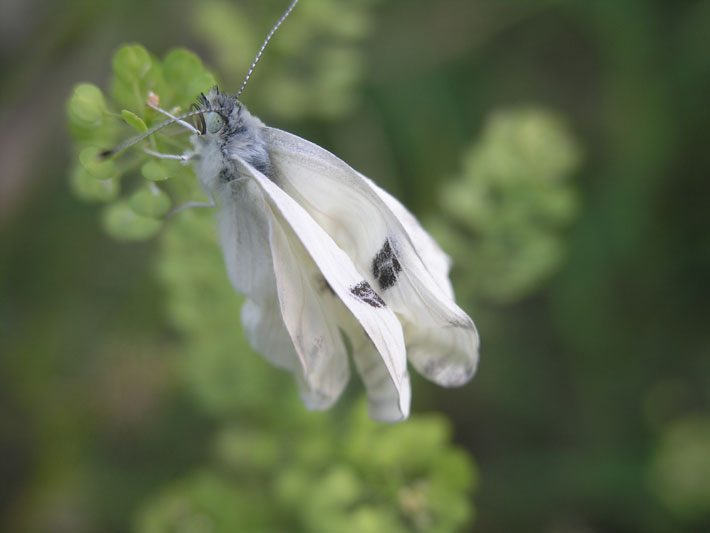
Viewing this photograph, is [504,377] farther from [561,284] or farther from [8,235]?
[8,235]

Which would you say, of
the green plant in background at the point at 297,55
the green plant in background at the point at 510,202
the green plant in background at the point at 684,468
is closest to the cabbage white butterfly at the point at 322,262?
the green plant in background at the point at 510,202

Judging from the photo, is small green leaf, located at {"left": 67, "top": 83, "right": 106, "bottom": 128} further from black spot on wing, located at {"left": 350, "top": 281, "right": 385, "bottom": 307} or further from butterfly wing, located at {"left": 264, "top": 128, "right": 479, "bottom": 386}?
black spot on wing, located at {"left": 350, "top": 281, "right": 385, "bottom": 307}

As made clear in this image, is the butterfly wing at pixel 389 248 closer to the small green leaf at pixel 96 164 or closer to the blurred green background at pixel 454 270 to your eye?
the small green leaf at pixel 96 164

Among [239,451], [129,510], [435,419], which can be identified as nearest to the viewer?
[435,419]

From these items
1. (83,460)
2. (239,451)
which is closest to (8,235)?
(83,460)

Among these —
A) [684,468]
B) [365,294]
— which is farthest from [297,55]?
[684,468]

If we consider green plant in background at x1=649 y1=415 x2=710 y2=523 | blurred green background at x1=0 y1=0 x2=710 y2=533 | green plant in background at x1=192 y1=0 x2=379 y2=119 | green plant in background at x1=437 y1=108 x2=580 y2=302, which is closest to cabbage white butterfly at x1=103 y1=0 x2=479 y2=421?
blurred green background at x1=0 y1=0 x2=710 y2=533
